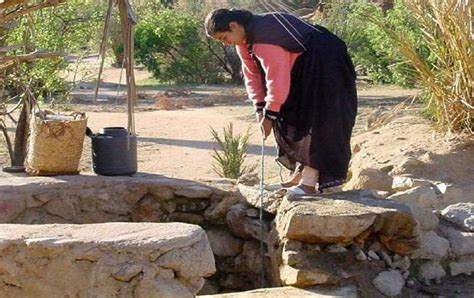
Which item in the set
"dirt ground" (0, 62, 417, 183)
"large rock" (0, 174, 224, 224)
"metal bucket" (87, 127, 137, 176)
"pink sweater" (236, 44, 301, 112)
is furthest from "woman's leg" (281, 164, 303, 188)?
"dirt ground" (0, 62, 417, 183)

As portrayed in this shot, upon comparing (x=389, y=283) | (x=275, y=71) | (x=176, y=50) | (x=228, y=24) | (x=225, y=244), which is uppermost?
(x=228, y=24)

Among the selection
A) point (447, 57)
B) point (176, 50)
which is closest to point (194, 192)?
point (447, 57)

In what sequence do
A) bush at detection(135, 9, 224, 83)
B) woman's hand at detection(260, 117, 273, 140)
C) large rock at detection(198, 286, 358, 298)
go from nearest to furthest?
large rock at detection(198, 286, 358, 298), woman's hand at detection(260, 117, 273, 140), bush at detection(135, 9, 224, 83)

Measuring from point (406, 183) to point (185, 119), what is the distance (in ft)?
28.6

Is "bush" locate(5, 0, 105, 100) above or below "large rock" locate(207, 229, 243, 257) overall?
above

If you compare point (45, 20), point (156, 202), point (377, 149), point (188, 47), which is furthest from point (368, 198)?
point (188, 47)

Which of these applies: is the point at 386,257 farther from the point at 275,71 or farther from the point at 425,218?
the point at 275,71

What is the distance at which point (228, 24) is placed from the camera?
536 centimetres

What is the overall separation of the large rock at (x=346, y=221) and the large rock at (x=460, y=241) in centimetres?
35

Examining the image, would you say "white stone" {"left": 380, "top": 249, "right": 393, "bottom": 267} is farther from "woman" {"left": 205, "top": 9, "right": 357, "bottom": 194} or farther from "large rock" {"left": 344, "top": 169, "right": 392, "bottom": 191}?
"large rock" {"left": 344, "top": 169, "right": 392, "bottom": 191}

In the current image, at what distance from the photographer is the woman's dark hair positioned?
5340 millimetres

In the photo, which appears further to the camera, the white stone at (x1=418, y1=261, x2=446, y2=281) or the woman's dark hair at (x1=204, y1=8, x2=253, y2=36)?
the woman's dark hair at (x1=204, y1=8, x2=253, y2=36)

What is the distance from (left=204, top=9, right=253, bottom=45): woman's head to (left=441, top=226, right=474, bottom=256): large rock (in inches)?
59.2

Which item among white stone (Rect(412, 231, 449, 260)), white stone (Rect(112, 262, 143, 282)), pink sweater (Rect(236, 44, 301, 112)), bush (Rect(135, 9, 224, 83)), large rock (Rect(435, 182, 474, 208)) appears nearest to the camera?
white stone (Rect(112, 262, 143, 282))
